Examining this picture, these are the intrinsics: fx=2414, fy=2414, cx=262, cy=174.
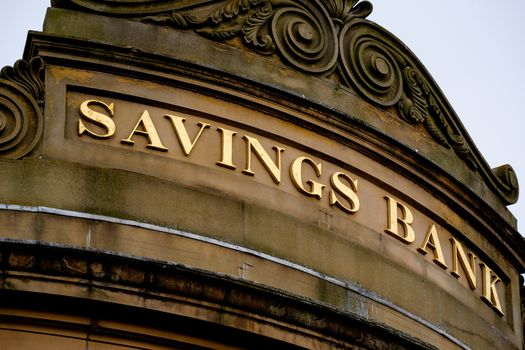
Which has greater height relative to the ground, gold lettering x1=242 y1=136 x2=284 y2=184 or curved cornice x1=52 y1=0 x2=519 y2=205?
curved cornice x1=52 y1=0 x2=519 y2=205

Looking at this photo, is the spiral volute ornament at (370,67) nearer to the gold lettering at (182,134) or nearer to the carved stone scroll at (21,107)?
the gold lettering at (182,134)

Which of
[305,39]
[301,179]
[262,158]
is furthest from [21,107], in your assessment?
[305,39]

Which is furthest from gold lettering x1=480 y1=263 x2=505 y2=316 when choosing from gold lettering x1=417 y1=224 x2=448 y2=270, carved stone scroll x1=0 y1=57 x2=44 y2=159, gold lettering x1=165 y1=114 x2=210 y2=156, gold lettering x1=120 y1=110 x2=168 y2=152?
carved stone scroll x1=0 y1=57 x2=44 y2=159

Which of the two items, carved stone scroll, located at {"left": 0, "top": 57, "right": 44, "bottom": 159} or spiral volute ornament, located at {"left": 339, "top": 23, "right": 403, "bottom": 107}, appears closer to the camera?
carved stone scroll, located at {"left": 0, "top": 57, "right": 44, "bottom": 159}

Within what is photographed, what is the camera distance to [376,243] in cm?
3036

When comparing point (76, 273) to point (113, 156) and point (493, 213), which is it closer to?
point (113, 156)

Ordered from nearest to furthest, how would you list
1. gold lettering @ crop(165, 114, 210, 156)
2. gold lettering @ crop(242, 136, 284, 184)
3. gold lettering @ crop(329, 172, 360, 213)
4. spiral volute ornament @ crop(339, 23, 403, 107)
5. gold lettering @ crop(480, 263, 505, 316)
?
gold lettering @ crop(165, 114, 210, 156)
gold lettering @ crop(242, 136, 284, 184)
gold lettering @ crop(329, 172, 360, 213)
spiral volute ornament @ crop(339, 23, 403, 107)
gold lettering @ crop(480, 263, 505, 316)

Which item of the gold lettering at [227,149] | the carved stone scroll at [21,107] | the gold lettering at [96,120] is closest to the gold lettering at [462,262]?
the gold lettering at [227,149]

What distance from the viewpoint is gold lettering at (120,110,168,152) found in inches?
1141

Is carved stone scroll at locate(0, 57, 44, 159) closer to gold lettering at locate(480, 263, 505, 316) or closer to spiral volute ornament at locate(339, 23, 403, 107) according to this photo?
spiral volute ornament at locate(339, 23, 403, 107)

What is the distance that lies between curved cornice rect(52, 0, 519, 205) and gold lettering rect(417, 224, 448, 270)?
4.85ft

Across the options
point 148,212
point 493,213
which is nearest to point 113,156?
point 148,212

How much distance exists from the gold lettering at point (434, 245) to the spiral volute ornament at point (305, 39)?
8.24 ft

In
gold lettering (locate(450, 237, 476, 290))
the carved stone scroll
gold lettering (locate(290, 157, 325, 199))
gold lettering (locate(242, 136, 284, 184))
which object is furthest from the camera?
gold lettering (locate(450, 237, 476, 290))
